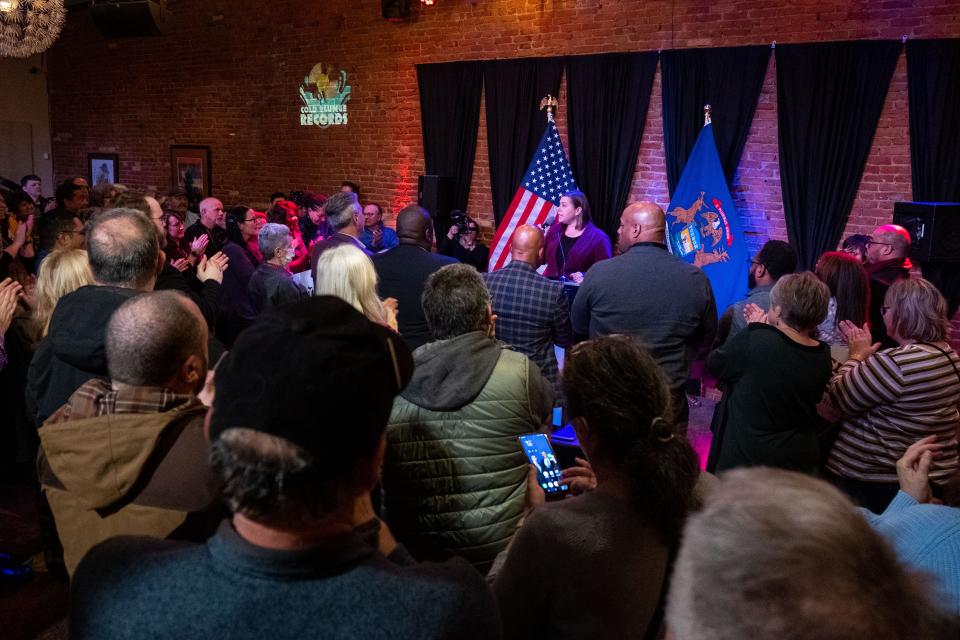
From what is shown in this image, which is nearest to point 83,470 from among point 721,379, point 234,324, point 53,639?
point 53,639

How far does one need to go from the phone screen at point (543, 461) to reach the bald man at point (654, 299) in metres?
1.50

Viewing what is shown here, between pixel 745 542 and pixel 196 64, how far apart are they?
11810mm

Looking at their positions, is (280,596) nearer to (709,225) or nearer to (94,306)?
(94,306)

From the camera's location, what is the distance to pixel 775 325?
303 centimetres

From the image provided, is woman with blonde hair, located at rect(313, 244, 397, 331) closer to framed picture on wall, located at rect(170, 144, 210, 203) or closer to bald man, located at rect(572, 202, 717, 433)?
bald man, located at rect(572, 202, 717, 433)

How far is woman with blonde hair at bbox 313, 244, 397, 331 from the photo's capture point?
322 centimetres

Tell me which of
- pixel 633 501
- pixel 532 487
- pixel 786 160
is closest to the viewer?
pixel 633 501

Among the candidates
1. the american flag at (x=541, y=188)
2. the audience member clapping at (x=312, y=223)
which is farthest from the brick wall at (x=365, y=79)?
the audience member clapping at (x=312, y=223)

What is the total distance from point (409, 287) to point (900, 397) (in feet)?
7.74

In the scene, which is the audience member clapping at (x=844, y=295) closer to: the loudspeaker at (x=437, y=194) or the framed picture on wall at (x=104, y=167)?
the loudspeaker at (x=437, y=194)

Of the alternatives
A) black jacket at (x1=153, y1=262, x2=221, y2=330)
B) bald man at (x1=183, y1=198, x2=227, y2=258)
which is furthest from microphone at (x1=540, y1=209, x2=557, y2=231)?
black jacket at (x1=153, y1=262, x2=221, y2=330)

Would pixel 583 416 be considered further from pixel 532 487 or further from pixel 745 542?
pixel 745 542

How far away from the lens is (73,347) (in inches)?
94.1

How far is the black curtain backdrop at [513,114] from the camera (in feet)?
26.7
